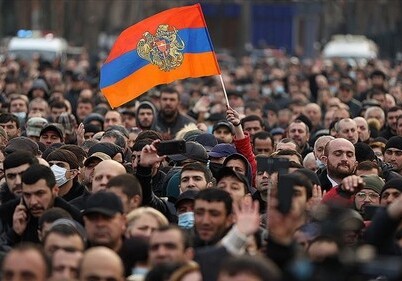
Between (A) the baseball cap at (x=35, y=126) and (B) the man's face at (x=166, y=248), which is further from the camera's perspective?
(A) the baseball cap at (x=35, y=126)

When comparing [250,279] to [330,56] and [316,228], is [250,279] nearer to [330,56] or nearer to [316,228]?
[316,228]

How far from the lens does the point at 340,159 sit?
17469 millimetres

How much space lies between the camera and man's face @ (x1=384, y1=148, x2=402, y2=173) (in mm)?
19266

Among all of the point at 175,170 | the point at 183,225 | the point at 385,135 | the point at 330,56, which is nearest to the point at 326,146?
the point at 175,170

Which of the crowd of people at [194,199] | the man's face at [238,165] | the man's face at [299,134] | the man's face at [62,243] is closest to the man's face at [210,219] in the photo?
the crowd of people at [194,199]

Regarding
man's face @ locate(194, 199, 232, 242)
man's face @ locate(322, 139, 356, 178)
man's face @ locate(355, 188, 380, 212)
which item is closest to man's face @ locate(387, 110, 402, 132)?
man's face @ locate(322, 139, 356, 178)

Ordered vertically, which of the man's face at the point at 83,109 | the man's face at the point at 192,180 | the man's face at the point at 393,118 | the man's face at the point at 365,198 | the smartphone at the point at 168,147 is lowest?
the man's face at the point at 365,198

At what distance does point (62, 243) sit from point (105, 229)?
0.60m

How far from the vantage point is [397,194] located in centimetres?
1541

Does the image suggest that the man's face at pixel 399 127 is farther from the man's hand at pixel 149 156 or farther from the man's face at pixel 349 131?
the man's hand at pixel 149 156

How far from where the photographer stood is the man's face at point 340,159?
17375 millimetres

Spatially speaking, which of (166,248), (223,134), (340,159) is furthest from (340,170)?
(166,248)

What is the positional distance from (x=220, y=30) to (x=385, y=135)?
61396 mm

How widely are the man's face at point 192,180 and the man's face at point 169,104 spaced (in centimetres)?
758
